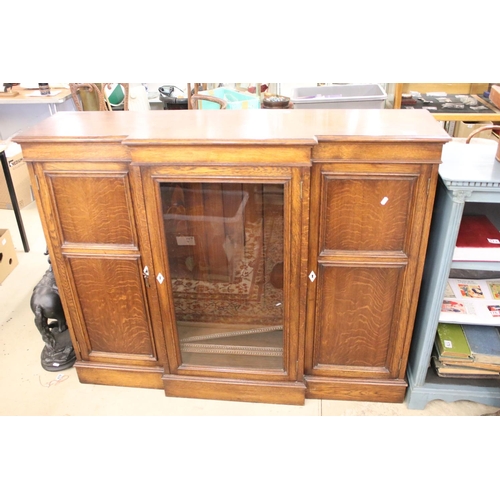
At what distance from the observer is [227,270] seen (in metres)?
2.03

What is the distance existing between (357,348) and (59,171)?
129cm

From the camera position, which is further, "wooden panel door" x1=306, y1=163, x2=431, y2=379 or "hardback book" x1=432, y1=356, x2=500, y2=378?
"hardback book" x1=432, y1=356, x2=500, y2=378

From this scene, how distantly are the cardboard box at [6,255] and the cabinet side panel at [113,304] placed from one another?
3.75 feet

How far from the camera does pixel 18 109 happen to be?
13.7 ft

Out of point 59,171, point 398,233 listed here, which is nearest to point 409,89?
point 398,233

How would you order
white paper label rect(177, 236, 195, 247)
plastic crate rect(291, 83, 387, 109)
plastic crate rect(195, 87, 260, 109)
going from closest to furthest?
white paper label rect(177, 236, 195, 247) < plastic crate rect(291, 83, 387, 109) < plastic crate rect(195, 87, 260, 109)

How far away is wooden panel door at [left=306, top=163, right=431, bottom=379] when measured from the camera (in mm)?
1584

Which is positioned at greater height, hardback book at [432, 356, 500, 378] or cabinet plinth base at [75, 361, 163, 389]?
hardback book at [432, 356, 500, 378]

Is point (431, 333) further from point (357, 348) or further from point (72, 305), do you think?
point (72, 305)

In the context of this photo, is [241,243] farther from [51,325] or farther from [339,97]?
[339,97]

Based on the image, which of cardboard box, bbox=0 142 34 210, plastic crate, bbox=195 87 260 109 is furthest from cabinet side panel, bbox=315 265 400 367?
cardboard box, bbox=0 142 34 210

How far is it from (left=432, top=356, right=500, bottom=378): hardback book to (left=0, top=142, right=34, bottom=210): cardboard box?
2.84 m

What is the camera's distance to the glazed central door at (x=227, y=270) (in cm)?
166

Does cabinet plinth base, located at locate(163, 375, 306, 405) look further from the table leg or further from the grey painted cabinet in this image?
the table leg
